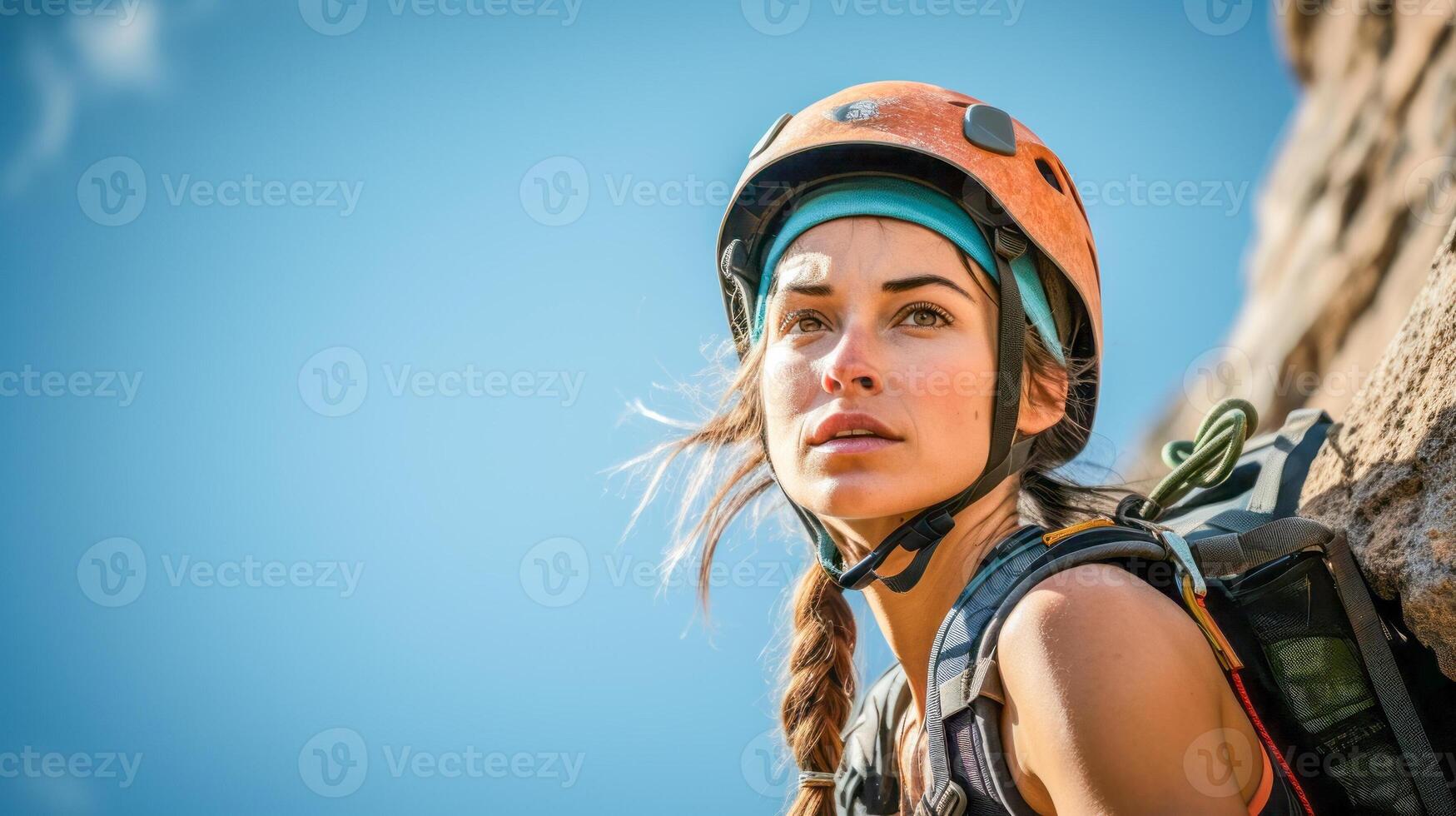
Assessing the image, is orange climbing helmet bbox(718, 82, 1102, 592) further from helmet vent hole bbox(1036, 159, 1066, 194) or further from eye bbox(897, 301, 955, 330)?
eye bbox(897, 301, 955, 330)

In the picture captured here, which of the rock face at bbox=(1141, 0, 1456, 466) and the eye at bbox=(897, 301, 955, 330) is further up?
the rock face at bbox=(1141, 0, 1456, 466)

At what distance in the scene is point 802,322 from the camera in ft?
12.7

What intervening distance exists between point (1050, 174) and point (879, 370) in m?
1.31

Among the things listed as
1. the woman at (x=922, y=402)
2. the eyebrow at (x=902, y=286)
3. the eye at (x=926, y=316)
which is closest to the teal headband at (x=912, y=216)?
the woman at (x=922, y=402)

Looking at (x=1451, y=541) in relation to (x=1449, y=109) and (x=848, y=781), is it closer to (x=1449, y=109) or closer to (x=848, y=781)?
(x=848, y=781)

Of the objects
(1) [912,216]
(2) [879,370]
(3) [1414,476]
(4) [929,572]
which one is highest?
(1) [912,216]

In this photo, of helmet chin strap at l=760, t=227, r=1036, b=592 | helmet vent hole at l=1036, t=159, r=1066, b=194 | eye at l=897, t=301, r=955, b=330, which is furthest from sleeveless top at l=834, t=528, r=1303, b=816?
helmet vent hole at l=1036, t=159, r=1066, b=194

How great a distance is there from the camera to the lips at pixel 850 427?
3.49m

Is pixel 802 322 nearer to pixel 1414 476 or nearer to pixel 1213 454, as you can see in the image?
pixel 1213 454

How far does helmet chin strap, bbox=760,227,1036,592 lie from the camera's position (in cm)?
370

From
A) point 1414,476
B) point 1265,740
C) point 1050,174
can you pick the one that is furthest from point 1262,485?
point 1265,740

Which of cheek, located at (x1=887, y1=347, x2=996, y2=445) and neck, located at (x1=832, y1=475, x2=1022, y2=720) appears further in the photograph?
neck, located at (x1=832, y1=475, x2=1022, y2=720)

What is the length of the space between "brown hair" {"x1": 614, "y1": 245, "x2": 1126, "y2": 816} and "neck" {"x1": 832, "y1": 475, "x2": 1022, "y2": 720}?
35 centimetres

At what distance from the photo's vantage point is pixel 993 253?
3.89 meters
